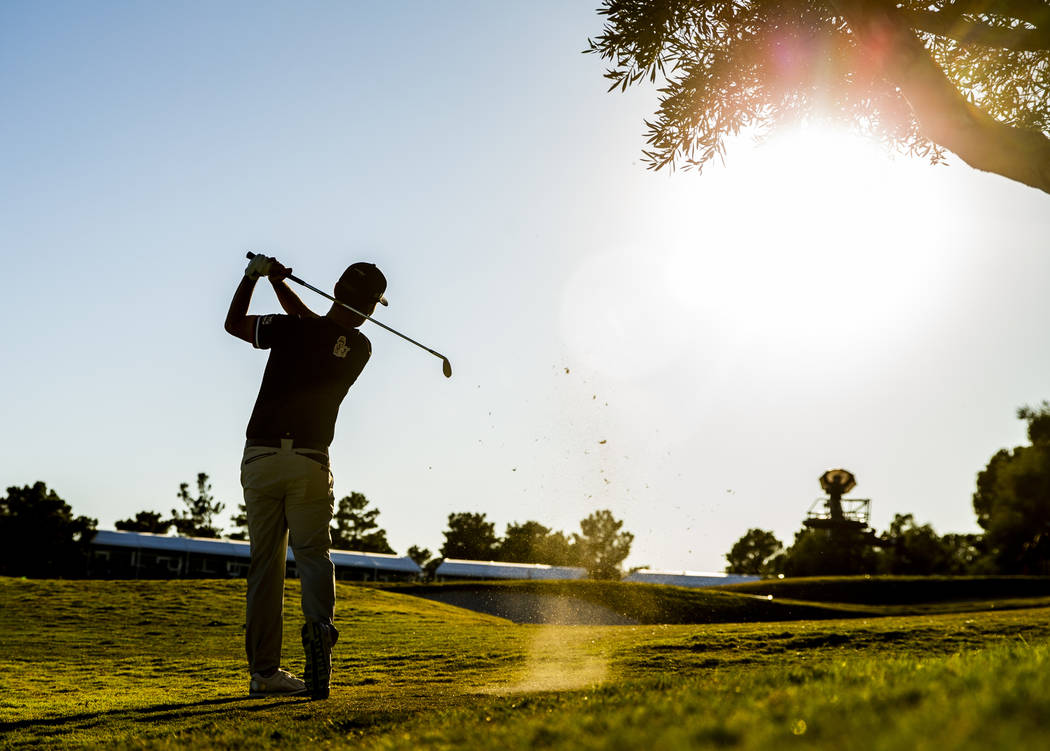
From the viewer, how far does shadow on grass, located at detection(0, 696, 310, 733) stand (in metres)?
6.42

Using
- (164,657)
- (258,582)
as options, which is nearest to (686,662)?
(258,582)

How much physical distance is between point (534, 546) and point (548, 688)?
90.9m

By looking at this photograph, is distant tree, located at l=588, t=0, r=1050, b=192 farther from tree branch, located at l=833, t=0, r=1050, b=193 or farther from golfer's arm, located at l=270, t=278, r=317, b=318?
golfer's arm, located at l=270, t=278, r=317, b=318

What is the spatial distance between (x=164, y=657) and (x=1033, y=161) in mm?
11878

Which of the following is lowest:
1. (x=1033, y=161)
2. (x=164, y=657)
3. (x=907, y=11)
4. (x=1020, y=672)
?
(x=164, y=657)

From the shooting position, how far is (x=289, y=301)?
26.6 feet

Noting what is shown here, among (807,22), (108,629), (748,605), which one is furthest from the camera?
(748,605)

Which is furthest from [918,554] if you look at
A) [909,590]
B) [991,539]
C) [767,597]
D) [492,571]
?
[767,597]

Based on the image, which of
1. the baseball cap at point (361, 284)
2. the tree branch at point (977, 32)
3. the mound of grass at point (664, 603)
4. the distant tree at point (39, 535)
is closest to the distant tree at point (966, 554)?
the mound of grass at point (664, 603)

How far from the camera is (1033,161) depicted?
8406mm

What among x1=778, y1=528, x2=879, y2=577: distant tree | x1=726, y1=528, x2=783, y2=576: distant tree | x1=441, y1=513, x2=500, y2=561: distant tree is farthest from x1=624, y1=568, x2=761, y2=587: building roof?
x1=726, y1=528, x2=783, y2=576: distant tree

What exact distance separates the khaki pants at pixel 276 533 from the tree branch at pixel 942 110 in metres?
6.33

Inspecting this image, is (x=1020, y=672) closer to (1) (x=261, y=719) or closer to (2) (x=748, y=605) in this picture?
(1) (x=261, y=719)

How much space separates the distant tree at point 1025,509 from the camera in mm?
68250
